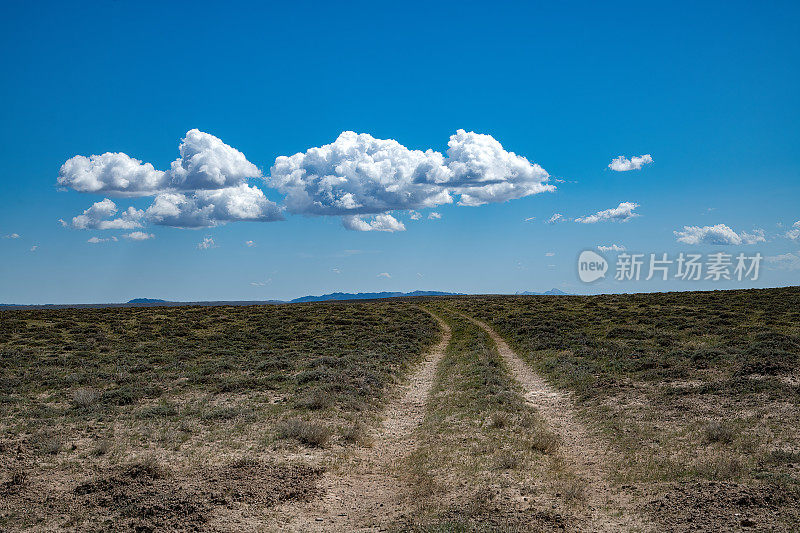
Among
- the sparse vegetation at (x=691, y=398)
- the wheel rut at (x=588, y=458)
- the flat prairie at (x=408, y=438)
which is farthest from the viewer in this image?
the sparse vegetation at (x=691, y=398)

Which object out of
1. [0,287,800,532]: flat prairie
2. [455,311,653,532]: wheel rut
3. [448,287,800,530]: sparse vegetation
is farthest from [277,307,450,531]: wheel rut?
[448,287,800,530]: sparse vegetation

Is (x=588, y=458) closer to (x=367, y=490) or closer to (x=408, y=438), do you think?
(x=408, y=438)

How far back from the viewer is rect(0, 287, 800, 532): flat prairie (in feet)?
29.3

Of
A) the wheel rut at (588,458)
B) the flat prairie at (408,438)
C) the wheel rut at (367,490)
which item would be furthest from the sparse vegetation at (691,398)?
the wheel rut at (367,490)

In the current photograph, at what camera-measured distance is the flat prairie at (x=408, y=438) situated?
8930 millimetres

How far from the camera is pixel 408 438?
558 inches

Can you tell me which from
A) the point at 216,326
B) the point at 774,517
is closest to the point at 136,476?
the point at 774,517

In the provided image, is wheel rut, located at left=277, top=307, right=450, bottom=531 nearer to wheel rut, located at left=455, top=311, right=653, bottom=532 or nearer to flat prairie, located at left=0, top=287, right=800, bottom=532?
flat prairie, located at left=0, top=287, right=800, bottom=532

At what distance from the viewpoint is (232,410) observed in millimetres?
16328

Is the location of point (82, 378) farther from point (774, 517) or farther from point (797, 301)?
point (797, 301)

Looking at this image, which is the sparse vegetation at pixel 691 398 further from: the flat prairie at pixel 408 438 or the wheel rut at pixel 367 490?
the wheel rut at pixel 367 490

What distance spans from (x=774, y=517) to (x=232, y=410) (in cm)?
1440

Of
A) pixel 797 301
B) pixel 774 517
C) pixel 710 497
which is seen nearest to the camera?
pixel 774 517

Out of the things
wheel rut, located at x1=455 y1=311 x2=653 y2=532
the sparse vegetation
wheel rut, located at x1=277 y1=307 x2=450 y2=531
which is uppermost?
the sparse vegetation
